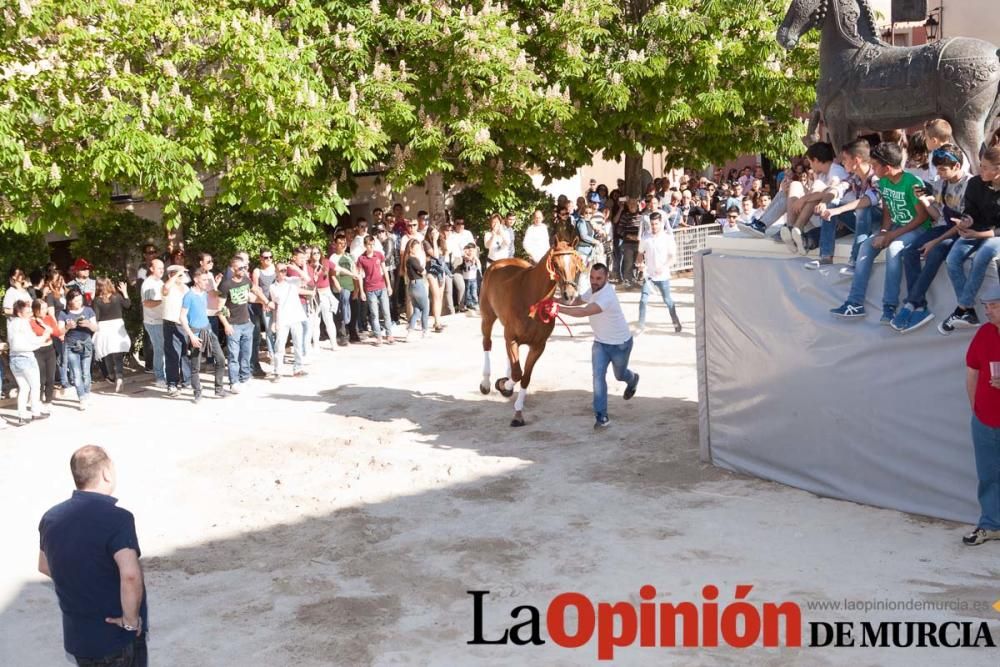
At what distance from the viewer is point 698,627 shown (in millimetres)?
7684

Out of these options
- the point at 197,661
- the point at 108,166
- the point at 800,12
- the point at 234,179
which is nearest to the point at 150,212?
the point at 234,179

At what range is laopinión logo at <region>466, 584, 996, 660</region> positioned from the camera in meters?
7.34

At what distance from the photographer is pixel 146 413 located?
14742 millimetres

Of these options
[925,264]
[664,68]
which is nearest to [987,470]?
[925,264]

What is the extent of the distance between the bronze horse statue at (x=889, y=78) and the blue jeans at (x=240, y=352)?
26.4 feet

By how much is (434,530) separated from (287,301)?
23.6ft

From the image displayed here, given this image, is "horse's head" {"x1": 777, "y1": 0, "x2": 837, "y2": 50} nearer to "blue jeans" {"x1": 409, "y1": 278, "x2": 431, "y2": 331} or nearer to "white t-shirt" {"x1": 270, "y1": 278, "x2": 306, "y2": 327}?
"white t-shirt" {"x1": 270, "y1": 278, "x2": 306, "y2": 327}

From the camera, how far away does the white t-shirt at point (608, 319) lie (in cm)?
1251

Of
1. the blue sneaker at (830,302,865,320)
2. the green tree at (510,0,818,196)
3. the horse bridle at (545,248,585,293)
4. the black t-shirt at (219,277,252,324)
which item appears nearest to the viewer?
the blue sneaker at (830,302,865,320)

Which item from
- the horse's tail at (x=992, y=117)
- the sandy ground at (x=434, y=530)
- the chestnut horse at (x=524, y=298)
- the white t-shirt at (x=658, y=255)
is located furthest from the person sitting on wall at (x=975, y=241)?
the white t-shirt at (x=658, y=255)

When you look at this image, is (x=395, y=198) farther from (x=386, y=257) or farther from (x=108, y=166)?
(x=108, y=166)

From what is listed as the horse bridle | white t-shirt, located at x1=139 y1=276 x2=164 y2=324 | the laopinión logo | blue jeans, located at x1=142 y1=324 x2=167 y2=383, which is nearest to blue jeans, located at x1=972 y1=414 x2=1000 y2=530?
the laopinión logo

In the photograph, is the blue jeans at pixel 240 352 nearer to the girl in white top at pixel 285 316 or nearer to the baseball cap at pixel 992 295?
the girl in white top at pixel 285 316

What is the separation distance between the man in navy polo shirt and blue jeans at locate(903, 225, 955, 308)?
21.3 feet
